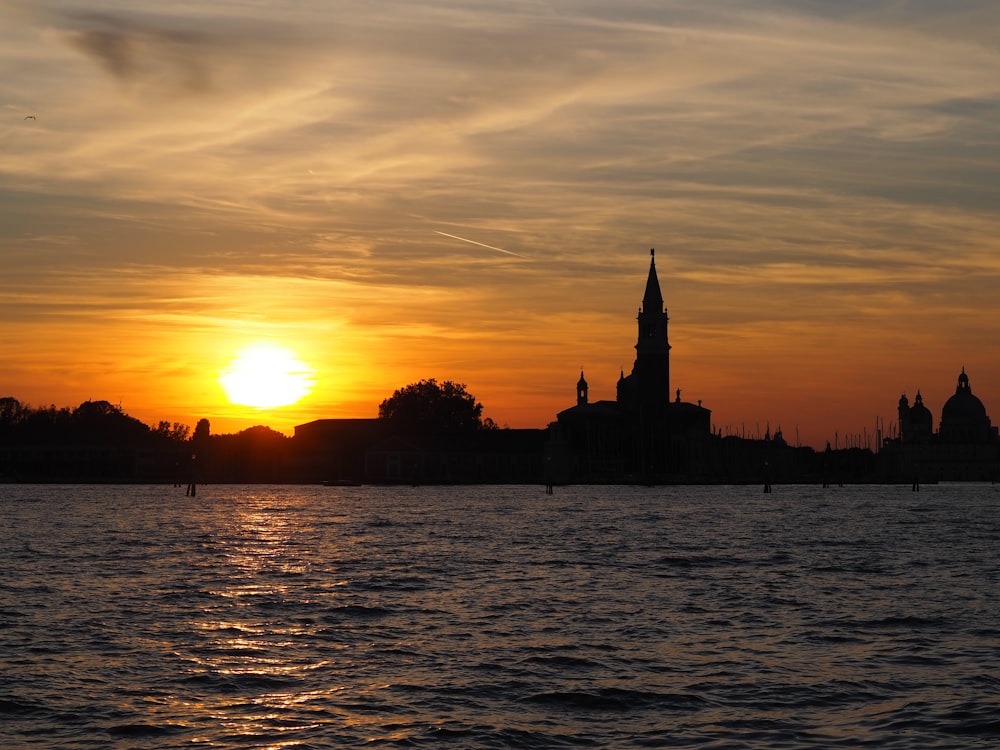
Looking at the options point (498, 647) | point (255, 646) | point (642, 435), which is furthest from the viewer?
point (642, 435)

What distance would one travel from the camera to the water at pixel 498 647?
727 inches

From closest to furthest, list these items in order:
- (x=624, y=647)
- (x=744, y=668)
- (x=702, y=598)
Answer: (x=744, y=668) < (x=624, y=647) < (x=702, y=598)

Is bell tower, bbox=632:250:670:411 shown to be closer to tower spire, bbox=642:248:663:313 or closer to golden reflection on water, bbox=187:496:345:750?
tower spire, bbox=642:248:663:313

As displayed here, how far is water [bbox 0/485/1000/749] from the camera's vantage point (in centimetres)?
1845

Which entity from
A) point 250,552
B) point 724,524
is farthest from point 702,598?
point 724,524

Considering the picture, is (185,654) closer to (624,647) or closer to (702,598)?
(624,647)

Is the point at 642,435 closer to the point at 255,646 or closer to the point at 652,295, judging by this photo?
the point at 652,295

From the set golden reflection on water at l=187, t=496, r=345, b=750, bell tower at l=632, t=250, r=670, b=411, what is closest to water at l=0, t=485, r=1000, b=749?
golden reflection on water at l=187, t=496, r=345, b=750

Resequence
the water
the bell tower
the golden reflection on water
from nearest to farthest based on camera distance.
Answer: the water
the golden reflection on water
the bell tower

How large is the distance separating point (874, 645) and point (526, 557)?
22160 mm

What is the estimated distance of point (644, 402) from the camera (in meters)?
186

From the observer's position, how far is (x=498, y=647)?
81.9ft

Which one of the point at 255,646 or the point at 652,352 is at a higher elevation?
the point at 652,352

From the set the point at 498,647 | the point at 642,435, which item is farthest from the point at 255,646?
the point at 642,435
